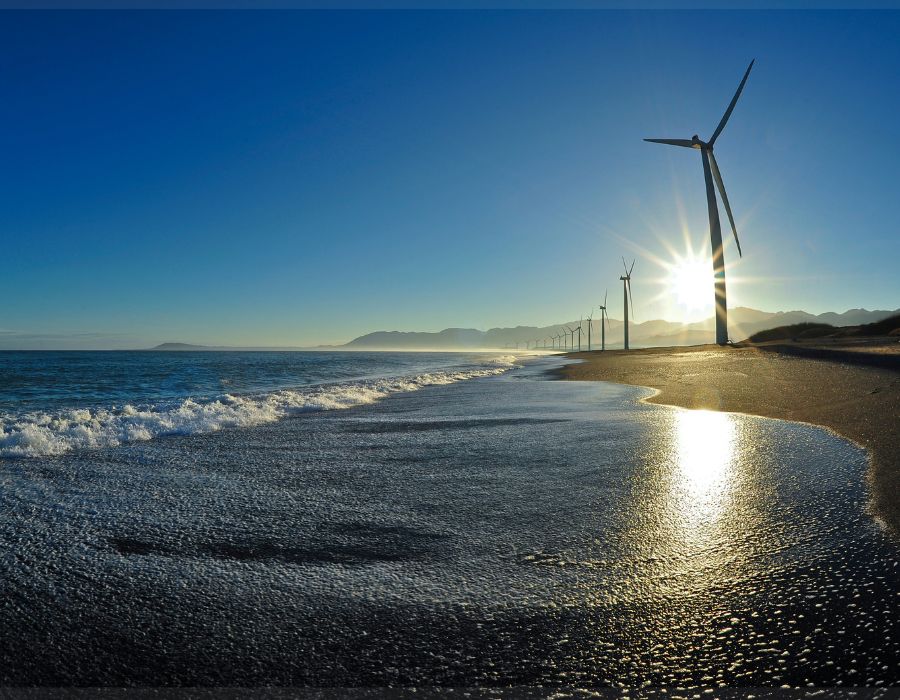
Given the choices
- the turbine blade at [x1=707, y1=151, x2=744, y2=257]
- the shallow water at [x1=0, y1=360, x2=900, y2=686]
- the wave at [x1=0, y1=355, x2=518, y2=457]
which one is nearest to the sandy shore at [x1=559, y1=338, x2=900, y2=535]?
the shallow water at [x1=0, y1=360, x2=900, y2=686]

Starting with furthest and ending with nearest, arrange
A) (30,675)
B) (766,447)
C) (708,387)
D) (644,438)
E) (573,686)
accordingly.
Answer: (708,387) < (644,438) < (766,447) < (30,675) < (573,686)

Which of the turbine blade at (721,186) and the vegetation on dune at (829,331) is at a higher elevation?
the turbine blade at (721,186)

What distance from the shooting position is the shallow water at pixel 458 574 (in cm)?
186

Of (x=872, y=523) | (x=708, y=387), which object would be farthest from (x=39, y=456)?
(x=708, y=387)

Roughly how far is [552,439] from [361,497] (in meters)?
3.34

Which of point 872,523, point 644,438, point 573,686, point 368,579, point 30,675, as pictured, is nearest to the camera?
point 573,686

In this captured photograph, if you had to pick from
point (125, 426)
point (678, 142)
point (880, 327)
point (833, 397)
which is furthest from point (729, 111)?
point (125, 426)

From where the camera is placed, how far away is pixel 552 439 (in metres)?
6.84

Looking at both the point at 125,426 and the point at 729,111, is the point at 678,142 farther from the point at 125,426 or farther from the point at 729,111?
the point at 125,426

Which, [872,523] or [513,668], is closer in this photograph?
[513,668]

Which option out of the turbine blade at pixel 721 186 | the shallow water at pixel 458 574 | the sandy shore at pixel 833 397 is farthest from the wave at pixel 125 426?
the turbine blade at pixel 721 186

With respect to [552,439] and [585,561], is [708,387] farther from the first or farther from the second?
[585,561]

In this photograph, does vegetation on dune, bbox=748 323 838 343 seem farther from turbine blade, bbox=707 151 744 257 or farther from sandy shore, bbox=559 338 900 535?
sandy shore, bbox=559 338 900 535

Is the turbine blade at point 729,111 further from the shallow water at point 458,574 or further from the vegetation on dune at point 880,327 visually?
the shallow water at point 458,574
